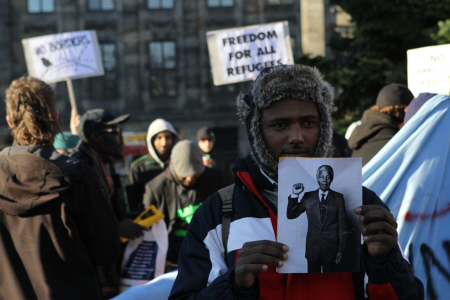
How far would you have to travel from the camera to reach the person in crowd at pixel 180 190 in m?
5.15

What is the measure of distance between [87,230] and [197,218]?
1.19m

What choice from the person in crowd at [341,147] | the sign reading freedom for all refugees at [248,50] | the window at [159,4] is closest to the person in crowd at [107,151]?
the person in crowd at [341,147]

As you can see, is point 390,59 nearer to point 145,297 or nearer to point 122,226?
point 122,226

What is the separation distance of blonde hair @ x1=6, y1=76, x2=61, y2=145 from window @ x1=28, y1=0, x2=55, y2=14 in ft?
85.3

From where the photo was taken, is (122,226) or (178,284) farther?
(122,226)

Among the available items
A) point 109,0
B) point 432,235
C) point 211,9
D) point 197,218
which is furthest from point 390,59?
point 109,0

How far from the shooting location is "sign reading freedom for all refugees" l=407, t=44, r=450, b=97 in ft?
13.0

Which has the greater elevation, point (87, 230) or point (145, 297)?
point (87, 230)

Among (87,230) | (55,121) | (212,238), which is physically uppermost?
(55,121)

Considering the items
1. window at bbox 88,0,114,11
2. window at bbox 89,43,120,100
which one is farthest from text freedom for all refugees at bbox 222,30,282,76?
window at bbox 88,0,114,11

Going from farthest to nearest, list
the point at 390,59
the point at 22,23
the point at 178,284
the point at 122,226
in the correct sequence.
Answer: the point at 22,23
the point at 390,59
the point at 122,226
the point at 178,284

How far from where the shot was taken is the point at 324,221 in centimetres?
177

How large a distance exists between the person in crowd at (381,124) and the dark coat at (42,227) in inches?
81.3

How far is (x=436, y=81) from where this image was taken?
4.00 metres
